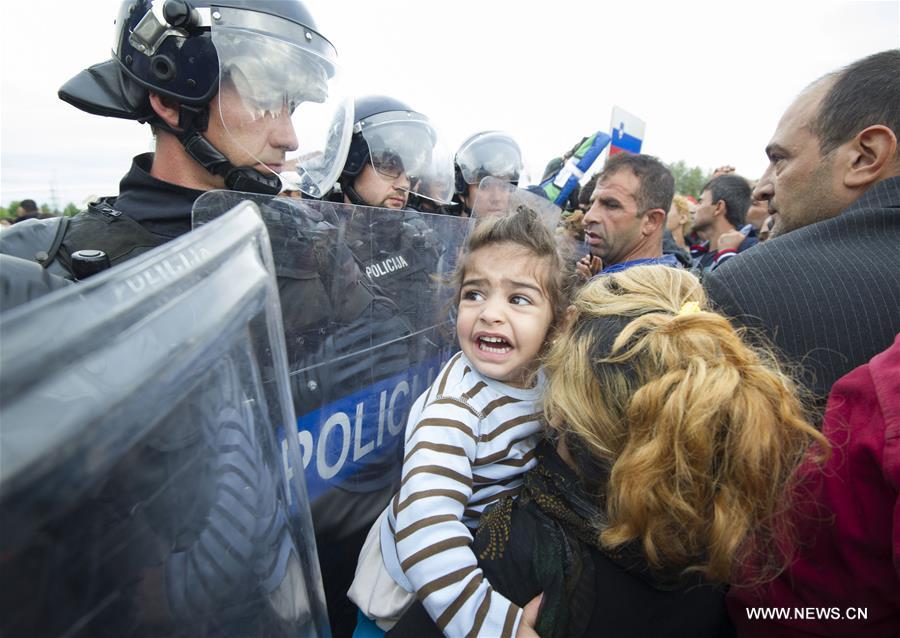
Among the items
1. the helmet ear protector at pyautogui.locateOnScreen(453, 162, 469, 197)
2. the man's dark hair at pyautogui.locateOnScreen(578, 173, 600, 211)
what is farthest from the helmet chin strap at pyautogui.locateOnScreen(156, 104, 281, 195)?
the man's dark hair at pyautogui.locateOnScreen(578, 173, 600, 211)

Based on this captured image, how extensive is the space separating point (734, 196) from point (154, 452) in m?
6.34

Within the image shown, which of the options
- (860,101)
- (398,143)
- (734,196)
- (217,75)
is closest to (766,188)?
(860,101)

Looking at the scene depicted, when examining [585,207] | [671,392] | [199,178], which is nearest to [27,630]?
[671,392]

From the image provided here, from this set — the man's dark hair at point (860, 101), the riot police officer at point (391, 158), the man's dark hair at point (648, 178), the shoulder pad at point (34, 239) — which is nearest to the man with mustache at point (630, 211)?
the man's dark hair at point (648, 178)

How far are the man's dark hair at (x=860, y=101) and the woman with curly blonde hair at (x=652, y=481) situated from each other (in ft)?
3.33

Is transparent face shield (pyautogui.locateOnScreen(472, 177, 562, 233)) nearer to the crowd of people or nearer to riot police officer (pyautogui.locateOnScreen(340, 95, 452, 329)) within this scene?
the crowd of people

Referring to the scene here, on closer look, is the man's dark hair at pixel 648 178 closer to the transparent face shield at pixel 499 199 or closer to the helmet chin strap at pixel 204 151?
the transparent face shield at pixel 499 199

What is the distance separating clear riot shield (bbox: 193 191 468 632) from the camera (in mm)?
1283

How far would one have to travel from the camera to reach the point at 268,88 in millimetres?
1714

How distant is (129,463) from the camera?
398 millimetres

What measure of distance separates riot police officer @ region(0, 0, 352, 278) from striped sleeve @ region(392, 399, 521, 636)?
103 cm

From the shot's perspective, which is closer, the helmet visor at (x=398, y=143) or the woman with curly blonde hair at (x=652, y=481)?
the woman with curly blonde hair at (x=652, y=481)

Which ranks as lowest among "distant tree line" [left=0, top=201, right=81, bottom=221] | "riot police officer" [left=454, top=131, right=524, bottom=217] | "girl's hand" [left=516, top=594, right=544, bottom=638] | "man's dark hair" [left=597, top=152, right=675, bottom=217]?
"distant tree line" [left=0, top=201, right=81, bottom=221]

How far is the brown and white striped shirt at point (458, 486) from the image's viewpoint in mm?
1001
